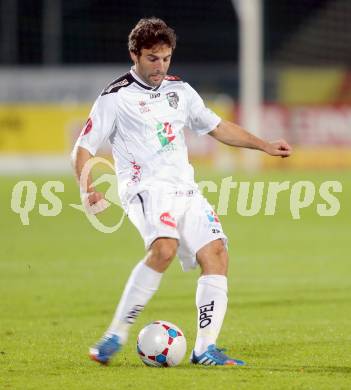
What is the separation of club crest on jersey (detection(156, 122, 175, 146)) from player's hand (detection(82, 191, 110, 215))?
650 mm

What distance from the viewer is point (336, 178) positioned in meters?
28.1

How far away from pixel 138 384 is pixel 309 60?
1448 inches

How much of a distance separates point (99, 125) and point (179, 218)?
2.47ft

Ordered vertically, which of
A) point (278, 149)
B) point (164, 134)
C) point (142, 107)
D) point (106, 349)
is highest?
point (142, 107)

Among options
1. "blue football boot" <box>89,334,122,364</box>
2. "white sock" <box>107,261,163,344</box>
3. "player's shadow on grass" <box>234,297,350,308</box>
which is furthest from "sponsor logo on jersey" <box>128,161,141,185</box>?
"player's shadow on grass" <box>234,297,350,308</box>

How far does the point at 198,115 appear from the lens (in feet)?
23.8

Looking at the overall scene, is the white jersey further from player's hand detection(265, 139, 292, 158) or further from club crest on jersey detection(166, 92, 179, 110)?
player's hand detection(265, 139, 292, 158)

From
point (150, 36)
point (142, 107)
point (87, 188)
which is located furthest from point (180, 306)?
point (150, 36)

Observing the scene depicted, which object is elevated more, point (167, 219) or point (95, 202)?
point (95, 202)

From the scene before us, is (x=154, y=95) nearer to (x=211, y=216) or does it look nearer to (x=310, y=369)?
(x=211, y=216)

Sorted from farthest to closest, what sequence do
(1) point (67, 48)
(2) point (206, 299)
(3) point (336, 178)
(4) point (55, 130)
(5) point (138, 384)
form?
(1) point (67, 48) → (4) point (55, 130) → (3) point (336, 178) → (2) point (206, 299) → (5) point (138, 384)

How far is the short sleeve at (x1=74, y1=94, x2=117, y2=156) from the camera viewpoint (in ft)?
22.6

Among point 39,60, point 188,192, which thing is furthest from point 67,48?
point 188,192

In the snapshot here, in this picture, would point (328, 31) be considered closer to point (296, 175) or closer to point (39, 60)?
point (39, 60)
